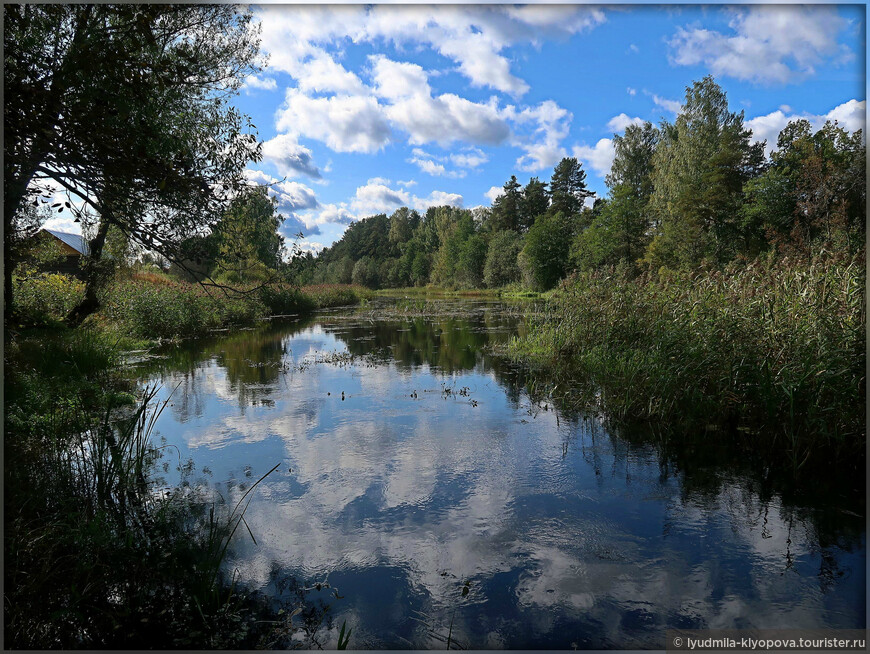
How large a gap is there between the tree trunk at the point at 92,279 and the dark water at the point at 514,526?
4.12m

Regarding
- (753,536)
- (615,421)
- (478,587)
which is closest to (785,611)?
(753,536)

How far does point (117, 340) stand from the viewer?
41.7 feet

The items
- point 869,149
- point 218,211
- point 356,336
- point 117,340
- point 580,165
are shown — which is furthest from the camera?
point 580,165

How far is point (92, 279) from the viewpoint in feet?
35.2

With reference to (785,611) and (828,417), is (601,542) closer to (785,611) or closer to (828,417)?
(785,611)

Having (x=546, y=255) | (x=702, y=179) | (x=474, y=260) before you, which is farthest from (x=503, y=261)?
(x=702, y=179)

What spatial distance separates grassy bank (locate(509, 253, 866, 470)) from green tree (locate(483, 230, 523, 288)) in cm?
4431

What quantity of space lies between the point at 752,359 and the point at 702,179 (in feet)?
78.9

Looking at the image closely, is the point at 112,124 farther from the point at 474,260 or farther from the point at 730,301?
the point at 474,260

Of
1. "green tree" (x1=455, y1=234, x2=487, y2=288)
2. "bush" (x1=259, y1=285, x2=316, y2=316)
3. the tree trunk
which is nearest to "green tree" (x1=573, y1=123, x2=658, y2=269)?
"green tree" (x1=455, y1=234, x2=487, y2=288)

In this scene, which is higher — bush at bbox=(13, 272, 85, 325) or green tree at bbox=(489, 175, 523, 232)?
green tree at bbox=(489, 175, 523, 232)

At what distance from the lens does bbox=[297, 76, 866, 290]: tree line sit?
18.2 metres

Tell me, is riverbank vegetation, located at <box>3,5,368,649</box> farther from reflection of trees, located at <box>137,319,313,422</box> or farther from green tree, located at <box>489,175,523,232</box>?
green tree, located at <box>489,175,523,232</box>

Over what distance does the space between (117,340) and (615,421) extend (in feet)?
40.9
